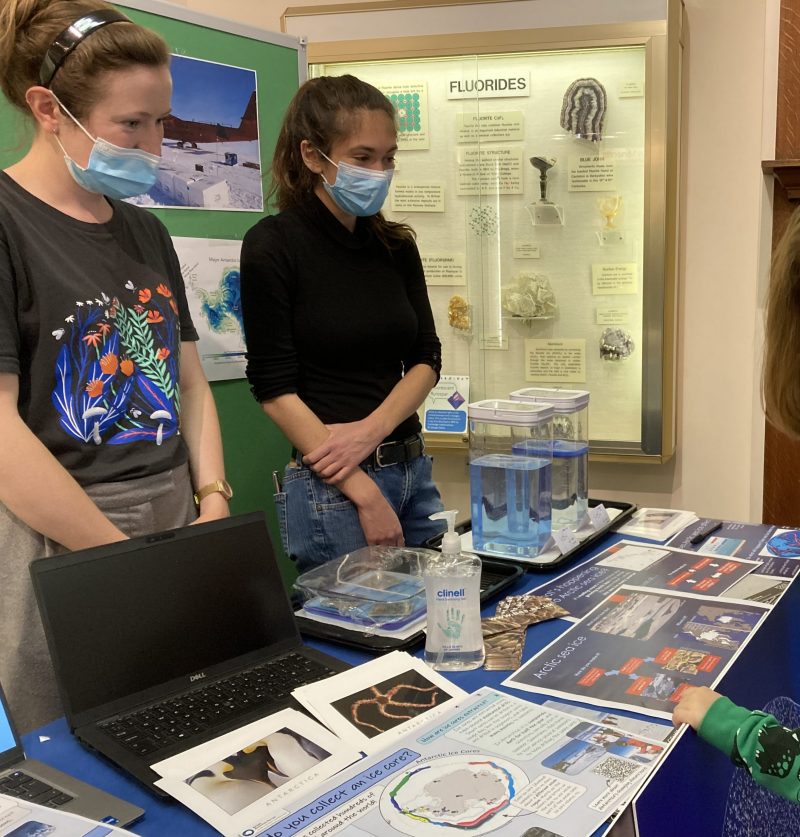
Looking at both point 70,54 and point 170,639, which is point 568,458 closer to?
point 170,639

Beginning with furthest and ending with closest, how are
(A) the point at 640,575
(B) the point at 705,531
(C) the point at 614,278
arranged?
(C) the point at 614,278, (B) the point at 705,531, (A) the point at 640,575

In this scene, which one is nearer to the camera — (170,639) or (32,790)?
(32,790)

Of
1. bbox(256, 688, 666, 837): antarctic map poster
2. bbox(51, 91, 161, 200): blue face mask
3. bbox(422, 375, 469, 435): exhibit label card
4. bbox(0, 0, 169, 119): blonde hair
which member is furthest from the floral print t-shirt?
bbox(422, 375, 469, 435): exhibit label card

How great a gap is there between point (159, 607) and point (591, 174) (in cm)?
242

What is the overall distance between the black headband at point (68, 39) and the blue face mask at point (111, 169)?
42 millimetres

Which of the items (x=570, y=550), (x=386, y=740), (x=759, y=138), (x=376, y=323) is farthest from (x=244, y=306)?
(x=759, y=138)

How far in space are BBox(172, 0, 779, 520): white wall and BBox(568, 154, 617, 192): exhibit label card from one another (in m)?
0.29

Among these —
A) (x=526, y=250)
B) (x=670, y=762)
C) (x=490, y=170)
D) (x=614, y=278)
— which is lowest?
(x=670, y=762)

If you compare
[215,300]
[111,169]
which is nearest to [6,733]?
[111,169]

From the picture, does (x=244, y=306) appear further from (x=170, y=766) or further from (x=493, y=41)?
(x=493, y=41)

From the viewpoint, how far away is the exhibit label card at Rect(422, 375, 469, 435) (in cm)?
323

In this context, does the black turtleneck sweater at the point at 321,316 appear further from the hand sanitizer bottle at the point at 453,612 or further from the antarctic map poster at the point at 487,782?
the antarctic map poster at the point at 487,782

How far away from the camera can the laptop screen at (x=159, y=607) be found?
100cm

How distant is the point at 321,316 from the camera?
173 centimetres
